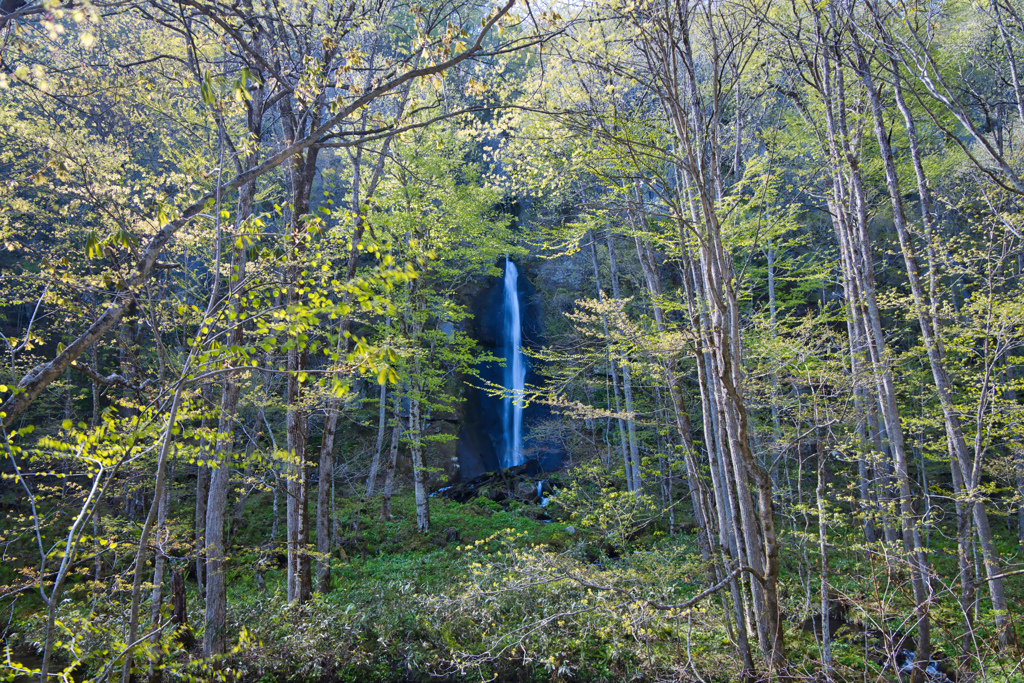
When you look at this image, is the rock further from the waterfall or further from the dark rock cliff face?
the waterfall

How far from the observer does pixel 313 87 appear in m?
3.76

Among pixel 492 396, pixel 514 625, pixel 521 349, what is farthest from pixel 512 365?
pixel 514 625

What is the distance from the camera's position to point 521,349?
940 centimetres

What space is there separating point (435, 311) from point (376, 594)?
7.16 meters

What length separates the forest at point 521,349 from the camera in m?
3.26

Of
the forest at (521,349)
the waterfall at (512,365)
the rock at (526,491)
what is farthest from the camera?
the waterfall at (512,365)

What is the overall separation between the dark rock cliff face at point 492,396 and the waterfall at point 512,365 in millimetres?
318

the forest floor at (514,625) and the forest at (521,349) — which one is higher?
the forest at (521,349)

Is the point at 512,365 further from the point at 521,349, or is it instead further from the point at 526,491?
the point at 521,349

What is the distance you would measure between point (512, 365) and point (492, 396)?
1.63m

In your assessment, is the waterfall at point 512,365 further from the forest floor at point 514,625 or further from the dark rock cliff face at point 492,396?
the forest floor at point 514,625

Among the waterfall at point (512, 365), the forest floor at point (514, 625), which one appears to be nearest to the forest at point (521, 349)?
the forest floor at point (514, 625)

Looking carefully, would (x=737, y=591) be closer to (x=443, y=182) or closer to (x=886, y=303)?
(x=886, y=303)

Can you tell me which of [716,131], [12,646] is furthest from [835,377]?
[12,646]
